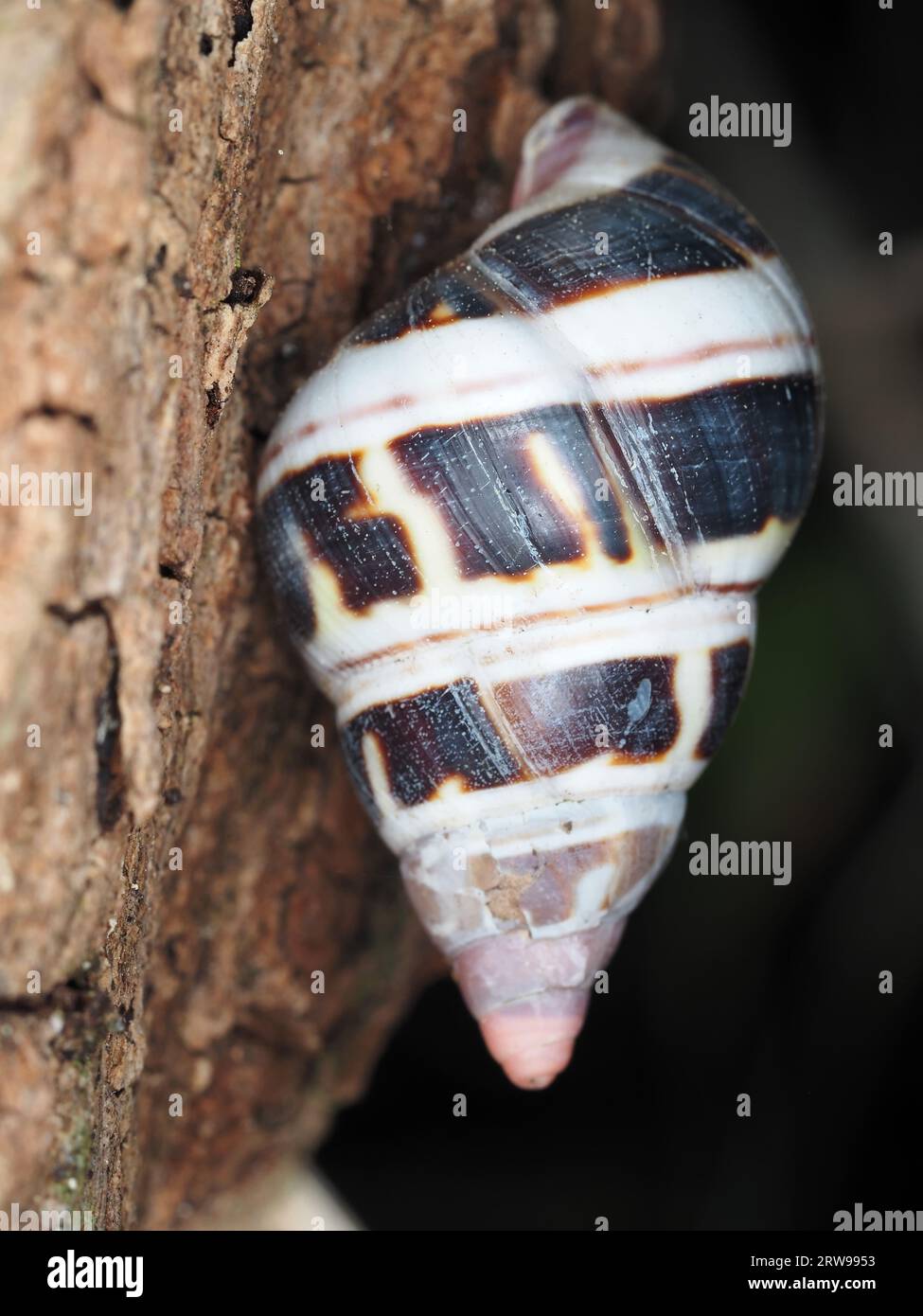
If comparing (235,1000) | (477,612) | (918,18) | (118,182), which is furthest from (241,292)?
(918,18)

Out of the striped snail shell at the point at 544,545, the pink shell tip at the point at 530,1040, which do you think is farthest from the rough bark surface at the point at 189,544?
→ the pink shell tip at the point at 530,1040

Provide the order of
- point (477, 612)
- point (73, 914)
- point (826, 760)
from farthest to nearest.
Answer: point (826, 760) → point (477, 612) → point (73, 914)

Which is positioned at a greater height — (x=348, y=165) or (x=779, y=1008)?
(x=348, y=165)

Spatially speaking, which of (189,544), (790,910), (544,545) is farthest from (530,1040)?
(790,910)

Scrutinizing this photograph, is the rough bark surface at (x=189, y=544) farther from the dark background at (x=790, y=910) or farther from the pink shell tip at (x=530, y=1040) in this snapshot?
the pink shell tip at (x=530, y=1040)

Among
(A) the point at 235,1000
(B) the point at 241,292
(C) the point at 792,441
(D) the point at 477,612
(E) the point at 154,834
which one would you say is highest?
(B) the point at 241,292

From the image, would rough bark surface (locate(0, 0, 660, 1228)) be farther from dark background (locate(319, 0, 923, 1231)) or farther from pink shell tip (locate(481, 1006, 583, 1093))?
pink shell tip (locate(481, 1006, 583, 1093))

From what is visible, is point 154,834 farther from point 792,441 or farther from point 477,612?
point 792,441

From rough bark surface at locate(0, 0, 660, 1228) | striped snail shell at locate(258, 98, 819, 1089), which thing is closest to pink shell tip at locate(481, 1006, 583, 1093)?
striped snail shell at locate(258, 98, 819, 1089)
